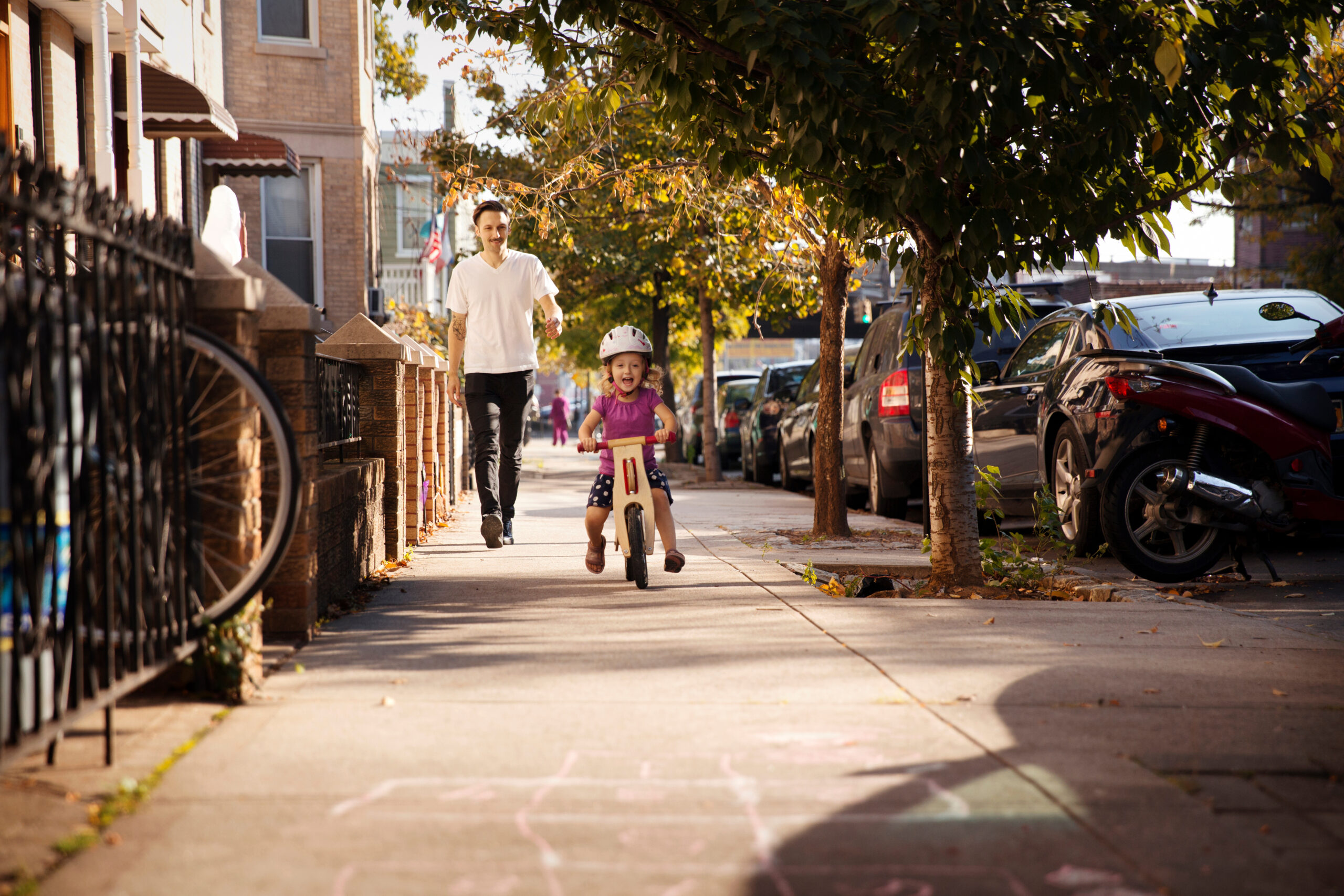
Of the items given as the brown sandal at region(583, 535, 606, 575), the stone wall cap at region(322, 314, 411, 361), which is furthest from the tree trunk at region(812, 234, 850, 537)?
the stone wall cap at region(322, 314, 411, 361)

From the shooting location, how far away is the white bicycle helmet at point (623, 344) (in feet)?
23.1

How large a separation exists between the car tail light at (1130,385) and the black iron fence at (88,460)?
4.96 m

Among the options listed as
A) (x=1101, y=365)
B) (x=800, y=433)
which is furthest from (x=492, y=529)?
(x=800, y=433)

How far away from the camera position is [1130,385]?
23.1 feet

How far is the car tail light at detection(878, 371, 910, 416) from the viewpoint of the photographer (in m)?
11.4

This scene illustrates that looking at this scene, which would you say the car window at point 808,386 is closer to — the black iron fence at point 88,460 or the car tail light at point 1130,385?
the car tail light at point 1130,385

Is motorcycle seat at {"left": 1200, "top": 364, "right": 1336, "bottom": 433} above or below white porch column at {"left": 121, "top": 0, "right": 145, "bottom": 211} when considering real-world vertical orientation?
below

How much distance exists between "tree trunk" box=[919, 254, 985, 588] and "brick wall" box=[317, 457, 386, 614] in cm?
299

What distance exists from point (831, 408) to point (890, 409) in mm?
1350

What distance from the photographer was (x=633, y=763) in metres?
3.45

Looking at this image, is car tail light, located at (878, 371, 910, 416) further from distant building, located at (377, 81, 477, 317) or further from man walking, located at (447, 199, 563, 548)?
distant building, located at (377, 81, 477, 317)

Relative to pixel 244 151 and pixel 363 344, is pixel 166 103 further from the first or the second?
pixel 363 344

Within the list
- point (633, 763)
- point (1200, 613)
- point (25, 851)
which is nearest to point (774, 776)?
point (633, 763)

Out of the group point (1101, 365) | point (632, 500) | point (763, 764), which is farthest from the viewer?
point (1101, 365)
